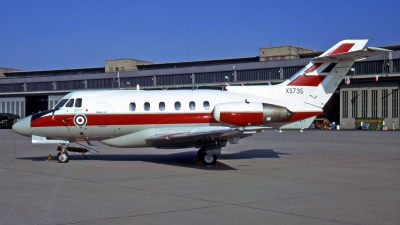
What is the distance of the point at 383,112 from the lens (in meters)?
72.9

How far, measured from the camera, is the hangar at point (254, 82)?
71.7m

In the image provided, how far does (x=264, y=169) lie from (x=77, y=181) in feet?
23.4

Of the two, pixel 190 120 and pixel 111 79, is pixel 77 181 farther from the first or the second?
pixel 111 79

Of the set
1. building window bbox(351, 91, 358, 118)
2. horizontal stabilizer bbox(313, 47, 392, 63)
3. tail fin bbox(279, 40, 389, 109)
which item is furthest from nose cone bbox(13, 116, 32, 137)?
building window bbox(351, 91, 358, 118)

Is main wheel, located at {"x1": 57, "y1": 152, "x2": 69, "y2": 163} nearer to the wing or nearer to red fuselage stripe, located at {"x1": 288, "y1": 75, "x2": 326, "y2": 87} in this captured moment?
the wing

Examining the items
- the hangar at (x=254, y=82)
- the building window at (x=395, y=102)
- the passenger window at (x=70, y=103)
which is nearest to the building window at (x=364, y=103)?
the hangar at (x=254, y=82)

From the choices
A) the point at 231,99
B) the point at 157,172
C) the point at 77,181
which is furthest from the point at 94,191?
the point at 231,99

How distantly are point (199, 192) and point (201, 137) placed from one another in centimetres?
584

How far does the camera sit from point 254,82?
7738cm

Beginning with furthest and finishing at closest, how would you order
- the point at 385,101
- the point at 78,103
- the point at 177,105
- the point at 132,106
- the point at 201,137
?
the point at 385,101 → the point at 78,103 → the point at 132,106 → the point at 177,105 → the point at 201,137

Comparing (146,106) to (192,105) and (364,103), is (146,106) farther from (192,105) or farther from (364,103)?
(364,103)

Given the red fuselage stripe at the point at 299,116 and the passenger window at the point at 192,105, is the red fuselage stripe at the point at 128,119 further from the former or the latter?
the red fuselage stripe at the point at 299,116

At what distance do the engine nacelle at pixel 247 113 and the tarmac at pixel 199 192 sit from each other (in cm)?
184

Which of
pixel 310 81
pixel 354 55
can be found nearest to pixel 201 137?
pixel 310 81
